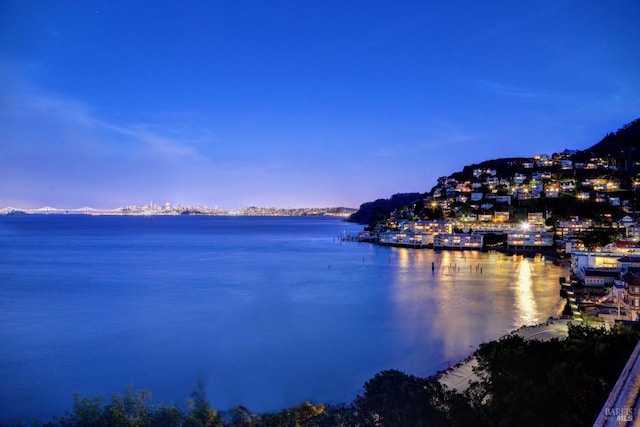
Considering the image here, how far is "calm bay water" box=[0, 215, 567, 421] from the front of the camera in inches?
508

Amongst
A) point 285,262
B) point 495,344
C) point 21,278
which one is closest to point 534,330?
point 495,344

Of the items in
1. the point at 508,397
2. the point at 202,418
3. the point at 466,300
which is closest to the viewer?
the point at 508,397

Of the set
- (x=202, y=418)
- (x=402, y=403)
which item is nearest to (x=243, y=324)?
(x=202, y=418)

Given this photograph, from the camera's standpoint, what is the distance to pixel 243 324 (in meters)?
19.7

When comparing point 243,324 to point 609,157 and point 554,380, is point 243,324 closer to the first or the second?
point 554,380

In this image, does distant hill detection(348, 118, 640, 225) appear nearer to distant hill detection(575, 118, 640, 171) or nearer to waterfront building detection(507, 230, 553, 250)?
distant hill detection(575, 118, 640, 171)

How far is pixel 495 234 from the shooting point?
5562cm

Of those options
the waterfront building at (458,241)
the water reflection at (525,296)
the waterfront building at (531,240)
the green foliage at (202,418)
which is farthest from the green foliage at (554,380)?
the waterfront building at (458,241)

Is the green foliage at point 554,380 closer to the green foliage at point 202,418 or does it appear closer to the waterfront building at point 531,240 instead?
the green foliage at point 202,418

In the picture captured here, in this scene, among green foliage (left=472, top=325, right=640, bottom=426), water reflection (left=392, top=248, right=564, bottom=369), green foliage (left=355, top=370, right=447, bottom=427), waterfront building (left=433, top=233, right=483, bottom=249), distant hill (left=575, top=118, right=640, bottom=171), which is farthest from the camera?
distant hill (left=575, top=118, right=640, bottom=171)

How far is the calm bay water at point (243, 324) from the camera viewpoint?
→ 12914mm

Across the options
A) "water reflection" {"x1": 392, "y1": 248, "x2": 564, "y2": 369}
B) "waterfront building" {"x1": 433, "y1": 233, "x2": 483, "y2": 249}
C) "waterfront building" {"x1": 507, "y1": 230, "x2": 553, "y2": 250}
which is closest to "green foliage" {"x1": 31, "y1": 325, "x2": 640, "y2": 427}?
"water reflection" {"x1": 392, "y1": 248, "x2": 564, "y2": 369}

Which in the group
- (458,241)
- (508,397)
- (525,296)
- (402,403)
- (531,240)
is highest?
(531,240)

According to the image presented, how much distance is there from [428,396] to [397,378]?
0.74m
